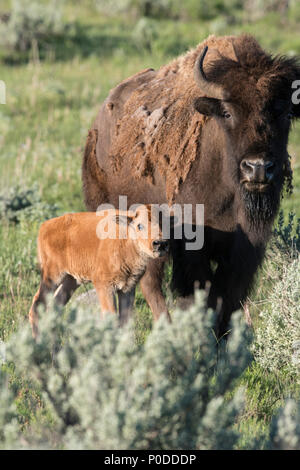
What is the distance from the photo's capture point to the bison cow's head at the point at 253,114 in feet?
17.5

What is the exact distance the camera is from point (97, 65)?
1784 cm

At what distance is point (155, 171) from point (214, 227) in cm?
80

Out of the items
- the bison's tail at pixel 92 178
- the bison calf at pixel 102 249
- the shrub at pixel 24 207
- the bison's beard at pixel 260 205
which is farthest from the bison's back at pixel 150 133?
the shrub at pixel 24 207

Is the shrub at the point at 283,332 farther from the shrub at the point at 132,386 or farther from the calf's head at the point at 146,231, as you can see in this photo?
the shrub at the point at 132,386

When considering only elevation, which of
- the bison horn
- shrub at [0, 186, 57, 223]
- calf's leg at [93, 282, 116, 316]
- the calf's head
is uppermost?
the bison horn

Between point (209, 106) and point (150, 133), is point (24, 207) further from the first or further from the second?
point (209, 106)

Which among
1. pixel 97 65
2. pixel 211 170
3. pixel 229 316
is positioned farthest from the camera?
pixel 97 65

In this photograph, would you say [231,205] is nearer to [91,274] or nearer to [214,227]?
[214,227]

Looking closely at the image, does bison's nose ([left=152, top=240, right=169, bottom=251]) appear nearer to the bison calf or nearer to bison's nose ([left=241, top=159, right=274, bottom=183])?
the bison calf

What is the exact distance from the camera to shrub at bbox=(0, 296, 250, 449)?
341 cm

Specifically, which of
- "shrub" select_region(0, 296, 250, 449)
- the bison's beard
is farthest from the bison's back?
"shrub" select_region(0, 296, 250, 449)

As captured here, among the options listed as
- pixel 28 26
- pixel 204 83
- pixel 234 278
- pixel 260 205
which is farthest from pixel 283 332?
pixel 28 26

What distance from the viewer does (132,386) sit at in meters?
3.48
